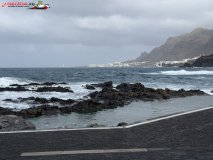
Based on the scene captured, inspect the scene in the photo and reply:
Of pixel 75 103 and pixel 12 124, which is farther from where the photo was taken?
pixel 75 103

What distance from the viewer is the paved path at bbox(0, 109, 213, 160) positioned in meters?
4.47

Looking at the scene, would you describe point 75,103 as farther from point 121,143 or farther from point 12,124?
point 121,143

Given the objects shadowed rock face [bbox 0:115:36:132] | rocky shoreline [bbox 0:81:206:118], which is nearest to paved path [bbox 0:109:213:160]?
shadowed rock face [bbox 0:115:36:132]

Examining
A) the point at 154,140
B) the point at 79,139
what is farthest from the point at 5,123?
the point at 154,140

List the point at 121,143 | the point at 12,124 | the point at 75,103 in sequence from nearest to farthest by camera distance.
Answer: the point at 121,143, the point at 12,124, the point at 75,103

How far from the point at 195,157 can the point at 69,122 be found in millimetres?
9226

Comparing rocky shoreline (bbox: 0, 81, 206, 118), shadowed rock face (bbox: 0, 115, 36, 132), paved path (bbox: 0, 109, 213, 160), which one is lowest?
rocky shoreline (bbox: 0, 81, 206, 118)

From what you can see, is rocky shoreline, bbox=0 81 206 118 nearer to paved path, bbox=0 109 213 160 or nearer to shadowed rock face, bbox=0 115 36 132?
shadowed rock face, bbox=0 115 36 132

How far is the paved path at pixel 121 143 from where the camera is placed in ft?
14.7

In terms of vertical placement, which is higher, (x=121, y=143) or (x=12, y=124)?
(x=121, y=143)

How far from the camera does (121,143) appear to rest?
5.27 meters

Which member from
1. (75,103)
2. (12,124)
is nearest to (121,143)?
(12,124)

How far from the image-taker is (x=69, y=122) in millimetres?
12570

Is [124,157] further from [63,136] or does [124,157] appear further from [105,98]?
[105,98]
